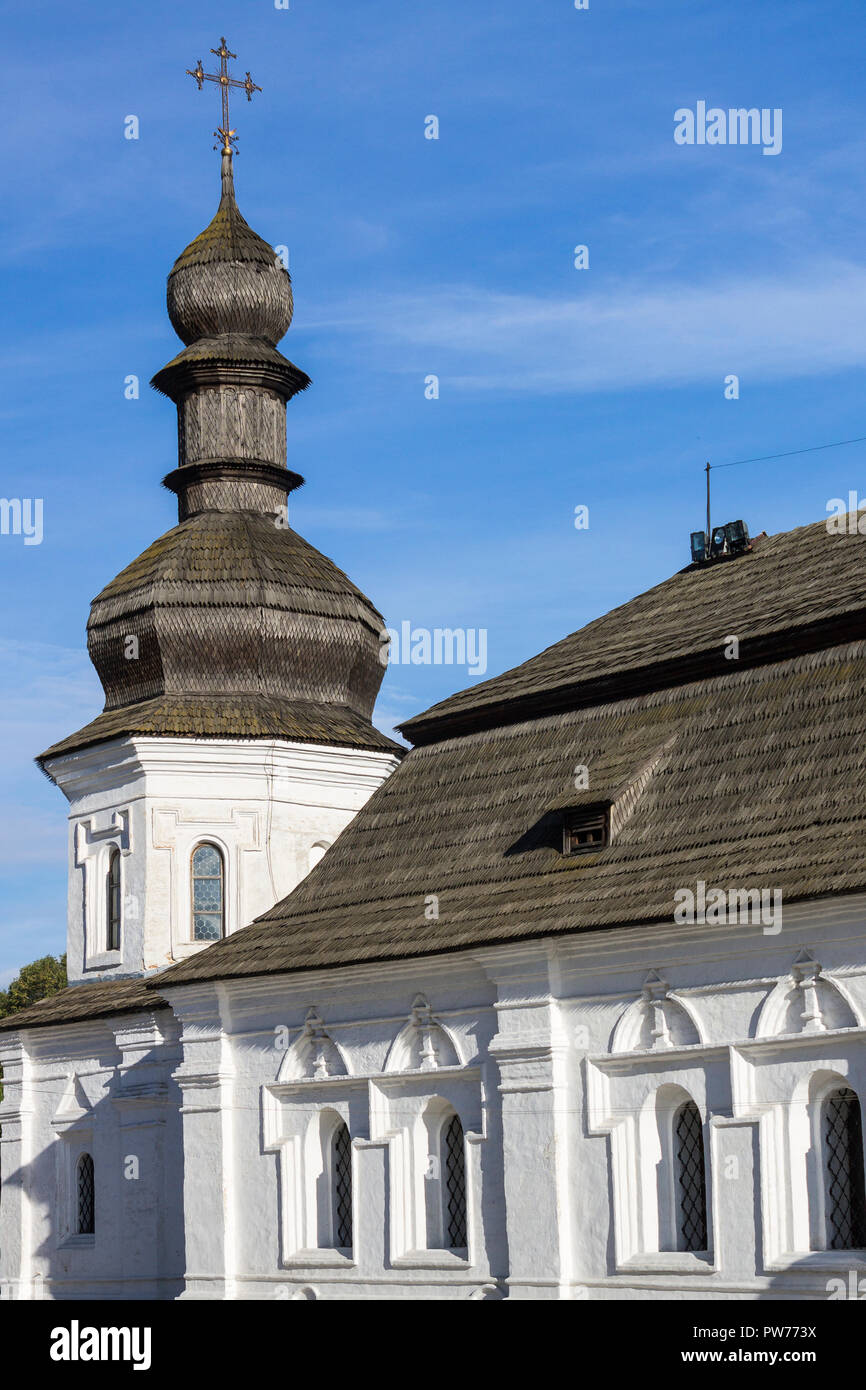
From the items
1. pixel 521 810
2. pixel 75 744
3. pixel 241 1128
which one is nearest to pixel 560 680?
pixel 521 810

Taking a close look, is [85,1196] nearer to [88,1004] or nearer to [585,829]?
[88,1004]

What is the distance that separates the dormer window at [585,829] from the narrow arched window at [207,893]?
328 inches

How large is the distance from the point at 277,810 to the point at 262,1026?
208 inches

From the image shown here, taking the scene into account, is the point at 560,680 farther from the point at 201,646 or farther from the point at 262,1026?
the point at 201,646

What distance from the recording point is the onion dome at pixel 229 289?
29031 mm

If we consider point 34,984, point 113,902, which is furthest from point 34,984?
point 113,902

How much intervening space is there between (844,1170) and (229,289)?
1734 centimetres

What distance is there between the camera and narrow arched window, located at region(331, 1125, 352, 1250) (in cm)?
2058

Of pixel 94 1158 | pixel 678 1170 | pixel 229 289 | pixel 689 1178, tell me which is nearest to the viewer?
pixel 689 1178

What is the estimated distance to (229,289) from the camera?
2900 cm

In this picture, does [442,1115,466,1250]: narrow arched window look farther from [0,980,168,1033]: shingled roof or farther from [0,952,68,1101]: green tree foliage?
[0,952,68,1101]: green tree foliage

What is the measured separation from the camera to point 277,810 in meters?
26.4

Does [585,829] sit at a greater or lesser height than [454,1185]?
greater

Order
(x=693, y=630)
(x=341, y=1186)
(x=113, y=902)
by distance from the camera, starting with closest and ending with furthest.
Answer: (x=693, y=630)
(x=341, y=1186)
(x=113, y=902)
